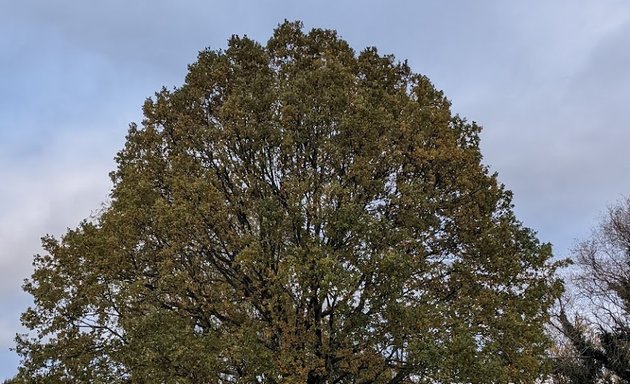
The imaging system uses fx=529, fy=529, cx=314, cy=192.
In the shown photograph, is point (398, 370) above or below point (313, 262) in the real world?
below

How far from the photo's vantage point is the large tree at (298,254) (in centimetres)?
1256

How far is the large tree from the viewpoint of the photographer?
12.6 m

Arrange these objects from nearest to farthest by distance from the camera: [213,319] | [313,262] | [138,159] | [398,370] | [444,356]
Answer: [444,356], [313,262], [398,370], [213,319], [138,159]

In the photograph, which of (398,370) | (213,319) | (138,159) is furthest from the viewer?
(138,159)

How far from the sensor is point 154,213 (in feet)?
46.5

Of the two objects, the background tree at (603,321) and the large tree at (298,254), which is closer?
the large tree at (298,254)

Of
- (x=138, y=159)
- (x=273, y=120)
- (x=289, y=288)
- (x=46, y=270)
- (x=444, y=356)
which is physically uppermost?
(x=138, y=159)

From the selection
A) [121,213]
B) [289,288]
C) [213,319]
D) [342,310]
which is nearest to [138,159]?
[121,213]

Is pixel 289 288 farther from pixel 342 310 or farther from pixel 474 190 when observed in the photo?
pixel 474 190

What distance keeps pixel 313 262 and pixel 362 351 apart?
274cm

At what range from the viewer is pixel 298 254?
12.6 meters

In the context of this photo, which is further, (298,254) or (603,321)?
(603,321)

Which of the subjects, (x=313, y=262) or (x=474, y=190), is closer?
(x=313, y=262)

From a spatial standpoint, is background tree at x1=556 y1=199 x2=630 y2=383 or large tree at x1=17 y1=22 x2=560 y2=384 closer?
large tree at x1=17 y1=22 x2=560 y2=384
